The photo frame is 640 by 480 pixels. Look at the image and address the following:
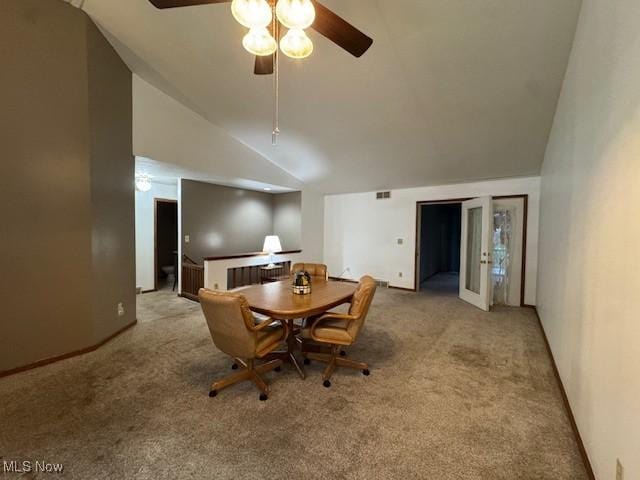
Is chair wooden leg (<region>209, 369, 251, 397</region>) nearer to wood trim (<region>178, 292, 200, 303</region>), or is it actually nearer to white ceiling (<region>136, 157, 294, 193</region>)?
wood trim (<region>178, 292, 200, 303</region>)

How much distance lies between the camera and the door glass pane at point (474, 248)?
5.02 meters

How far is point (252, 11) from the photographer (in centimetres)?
144

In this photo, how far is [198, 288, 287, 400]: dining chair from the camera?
203cm

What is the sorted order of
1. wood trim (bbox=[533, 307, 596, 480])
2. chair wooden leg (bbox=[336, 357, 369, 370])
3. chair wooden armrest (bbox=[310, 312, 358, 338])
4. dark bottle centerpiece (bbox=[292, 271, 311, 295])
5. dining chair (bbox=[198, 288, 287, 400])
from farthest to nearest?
dark bottle centerpiece (bbox=[292, 271, 311, 295]), chair wooden leg (bbox=[336, 357, 369, 370]), chair wooden armrest (bbox=[310, 312, 358, 338]), dining chair (bbox=[198, 288, 287, 400]), wood trim (bbox=[533, 307, 596, 480])

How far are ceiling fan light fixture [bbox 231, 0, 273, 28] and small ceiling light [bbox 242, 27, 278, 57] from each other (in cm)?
21

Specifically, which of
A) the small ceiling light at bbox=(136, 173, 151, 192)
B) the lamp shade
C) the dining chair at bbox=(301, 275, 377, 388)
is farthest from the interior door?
the small ceiling light at bbox=(136, 173, 151, 192)

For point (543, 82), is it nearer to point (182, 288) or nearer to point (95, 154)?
point (95, 154)

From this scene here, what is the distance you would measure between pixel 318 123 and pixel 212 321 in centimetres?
308

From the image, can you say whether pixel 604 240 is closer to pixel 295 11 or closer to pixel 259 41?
pixel 295 11

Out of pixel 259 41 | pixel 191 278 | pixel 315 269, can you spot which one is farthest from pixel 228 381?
pixel 191 278

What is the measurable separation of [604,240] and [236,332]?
2.34 metres

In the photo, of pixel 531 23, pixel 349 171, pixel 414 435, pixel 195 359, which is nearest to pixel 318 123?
pixel 349 171

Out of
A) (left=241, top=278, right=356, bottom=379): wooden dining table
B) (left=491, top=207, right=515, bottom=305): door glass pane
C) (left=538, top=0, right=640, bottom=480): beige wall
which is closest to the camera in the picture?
(left=538, top=0, right=640, bottom=480): beige wall

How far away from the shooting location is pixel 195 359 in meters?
2.82
